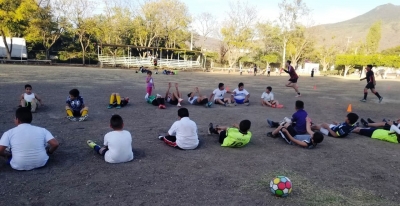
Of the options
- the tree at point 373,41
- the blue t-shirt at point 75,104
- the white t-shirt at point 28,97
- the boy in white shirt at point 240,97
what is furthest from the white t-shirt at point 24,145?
the tree at point 373,41

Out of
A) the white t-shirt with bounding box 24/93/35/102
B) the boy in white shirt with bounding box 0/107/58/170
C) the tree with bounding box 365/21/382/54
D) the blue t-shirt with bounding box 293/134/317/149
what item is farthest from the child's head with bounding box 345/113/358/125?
the tree with bounding box 365/21/382/54

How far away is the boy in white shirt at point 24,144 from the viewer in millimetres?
4387

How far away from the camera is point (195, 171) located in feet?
15.8

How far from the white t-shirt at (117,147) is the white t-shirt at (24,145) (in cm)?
105

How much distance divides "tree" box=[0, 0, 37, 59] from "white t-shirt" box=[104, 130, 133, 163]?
120 feet

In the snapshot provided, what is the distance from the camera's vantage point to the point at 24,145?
4.40m

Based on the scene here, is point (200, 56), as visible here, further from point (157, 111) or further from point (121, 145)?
point (121, 145)

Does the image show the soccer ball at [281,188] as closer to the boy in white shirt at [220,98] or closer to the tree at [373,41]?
the boy in white shirt at [220,98]

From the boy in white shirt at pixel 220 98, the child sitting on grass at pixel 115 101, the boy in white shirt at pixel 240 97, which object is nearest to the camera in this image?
the child sitting on grass at pixel 115 101

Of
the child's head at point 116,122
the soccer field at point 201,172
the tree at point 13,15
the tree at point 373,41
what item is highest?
the tree at point 373,41

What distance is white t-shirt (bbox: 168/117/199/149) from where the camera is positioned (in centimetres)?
582

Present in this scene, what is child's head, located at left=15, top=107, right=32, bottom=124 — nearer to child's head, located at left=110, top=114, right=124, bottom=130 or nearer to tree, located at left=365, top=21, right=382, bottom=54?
child's head, located at left=110, top=114, right=124, bottom=130

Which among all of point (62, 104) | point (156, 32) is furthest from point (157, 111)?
point (156, 32)

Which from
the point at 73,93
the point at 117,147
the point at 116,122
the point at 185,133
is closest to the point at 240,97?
the point at 185,133
